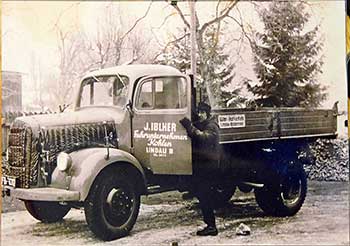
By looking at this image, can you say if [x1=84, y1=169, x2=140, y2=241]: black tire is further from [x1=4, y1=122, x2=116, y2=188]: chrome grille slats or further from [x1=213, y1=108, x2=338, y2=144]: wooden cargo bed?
[x1=213, y1=108, x2=338, y2=144]: wooden cargo bed

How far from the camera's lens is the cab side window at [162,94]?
206 centimetres

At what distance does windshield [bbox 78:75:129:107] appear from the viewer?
6.74ft

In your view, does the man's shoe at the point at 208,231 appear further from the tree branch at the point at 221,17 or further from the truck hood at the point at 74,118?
the tree branch at the point at 221,17

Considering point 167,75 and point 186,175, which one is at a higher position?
point 167,75

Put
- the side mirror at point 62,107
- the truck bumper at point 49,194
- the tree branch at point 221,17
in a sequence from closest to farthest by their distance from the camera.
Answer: the truck bumper at point 49,194
the side mirror at point 62,107
the tree branch at point 221,17

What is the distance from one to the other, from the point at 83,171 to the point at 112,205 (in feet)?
0.57

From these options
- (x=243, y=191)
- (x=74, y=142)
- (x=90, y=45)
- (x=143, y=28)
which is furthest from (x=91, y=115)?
(x=243, y=191)

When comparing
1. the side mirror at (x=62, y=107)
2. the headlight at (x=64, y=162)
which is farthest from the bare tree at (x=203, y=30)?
the headlight at (x=64, y=162)

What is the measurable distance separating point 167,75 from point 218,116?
0.84ft

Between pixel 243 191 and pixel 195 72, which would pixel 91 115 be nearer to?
pixel 195 72

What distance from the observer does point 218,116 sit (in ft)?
6.86

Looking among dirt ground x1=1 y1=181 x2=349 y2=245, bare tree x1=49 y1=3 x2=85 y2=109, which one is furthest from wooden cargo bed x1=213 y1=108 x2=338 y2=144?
bare tree x1=49 y1=3 x2=85 y2=109

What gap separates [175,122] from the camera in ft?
6.79

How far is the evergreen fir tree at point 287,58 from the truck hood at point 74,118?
0.59m
